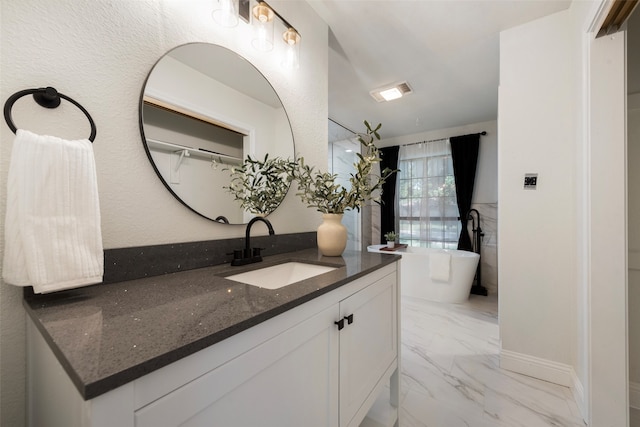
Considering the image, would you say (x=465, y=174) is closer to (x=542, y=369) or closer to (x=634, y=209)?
(x=634, y=209)

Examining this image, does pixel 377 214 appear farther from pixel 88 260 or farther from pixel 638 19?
pixel 88 260

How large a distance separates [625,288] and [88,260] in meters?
2.18

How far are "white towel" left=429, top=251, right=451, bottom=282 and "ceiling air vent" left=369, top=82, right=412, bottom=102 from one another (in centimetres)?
201

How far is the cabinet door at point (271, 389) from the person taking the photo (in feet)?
1.45

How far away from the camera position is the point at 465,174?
3.86 m

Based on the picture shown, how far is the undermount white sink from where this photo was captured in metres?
1.12

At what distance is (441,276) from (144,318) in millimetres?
3300

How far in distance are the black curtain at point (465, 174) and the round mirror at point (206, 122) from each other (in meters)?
3.40

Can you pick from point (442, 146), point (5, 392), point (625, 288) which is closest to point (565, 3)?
point (625, 288)

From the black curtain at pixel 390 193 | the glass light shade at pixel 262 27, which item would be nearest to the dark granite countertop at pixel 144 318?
the glass light shade at pixel 262 27

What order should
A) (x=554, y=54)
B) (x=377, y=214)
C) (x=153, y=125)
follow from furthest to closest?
1. (x=377, y=214)
2. (x=554, y=54)
3. (x=153, y=125)

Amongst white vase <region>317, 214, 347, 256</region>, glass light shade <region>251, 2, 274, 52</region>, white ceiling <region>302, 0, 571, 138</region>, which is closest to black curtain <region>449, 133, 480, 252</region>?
white ceiling <region>302, 0, 571, 138</region>

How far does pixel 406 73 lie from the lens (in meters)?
2.48

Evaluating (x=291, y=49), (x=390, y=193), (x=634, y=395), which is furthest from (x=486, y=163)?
(x=291, y=49)
